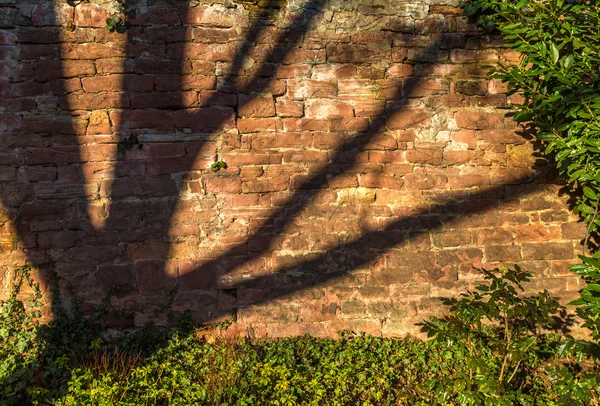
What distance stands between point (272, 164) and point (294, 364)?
164 cm

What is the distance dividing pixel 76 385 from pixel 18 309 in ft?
3.57

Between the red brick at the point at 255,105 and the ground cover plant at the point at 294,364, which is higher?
the red brick at the point at 255,105

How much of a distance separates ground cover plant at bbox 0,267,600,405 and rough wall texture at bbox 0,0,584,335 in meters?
0.24

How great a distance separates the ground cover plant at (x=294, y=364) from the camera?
3.37 metres

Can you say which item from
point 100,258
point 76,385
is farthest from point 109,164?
point 76,385

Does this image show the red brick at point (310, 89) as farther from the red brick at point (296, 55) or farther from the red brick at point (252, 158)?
the red brick at point (252, 158)

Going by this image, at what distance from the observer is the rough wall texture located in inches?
157

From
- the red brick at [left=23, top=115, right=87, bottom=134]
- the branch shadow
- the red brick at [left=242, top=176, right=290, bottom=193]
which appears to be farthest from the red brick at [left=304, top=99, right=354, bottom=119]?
the red brick at [left=23, top=115, right=87, bottom=134]

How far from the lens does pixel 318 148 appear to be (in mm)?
4262

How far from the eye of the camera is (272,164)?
166 inches

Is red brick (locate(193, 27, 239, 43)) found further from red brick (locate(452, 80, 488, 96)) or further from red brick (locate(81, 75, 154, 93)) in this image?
red brick (locate(452, 80, 488, 96))

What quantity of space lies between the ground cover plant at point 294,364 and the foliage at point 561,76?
638 millimetres

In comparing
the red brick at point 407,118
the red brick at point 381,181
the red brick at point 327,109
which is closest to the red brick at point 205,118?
the red brick at point 327,109

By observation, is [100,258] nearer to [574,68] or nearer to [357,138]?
[357,138]
